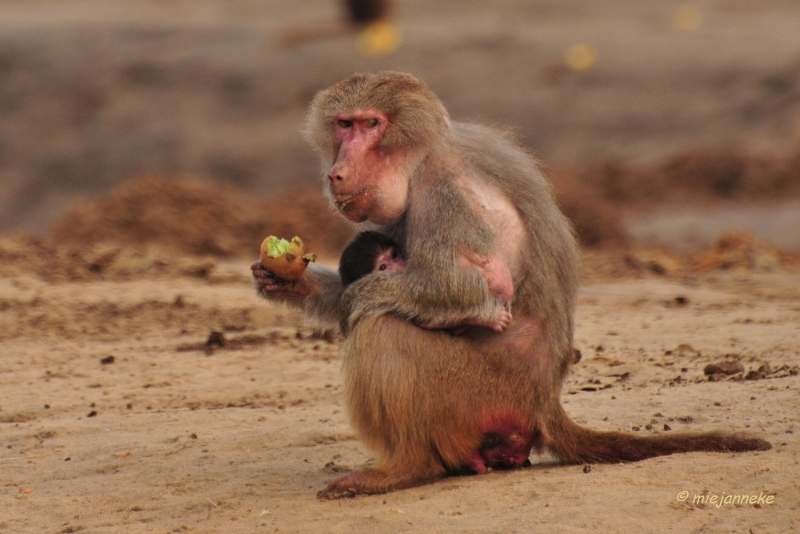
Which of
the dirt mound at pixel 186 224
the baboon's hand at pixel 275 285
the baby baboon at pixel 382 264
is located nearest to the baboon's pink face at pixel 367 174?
the baby baboon at pixel 382 264

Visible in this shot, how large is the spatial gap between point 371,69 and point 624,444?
49.6 feet

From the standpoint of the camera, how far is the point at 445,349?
488 cm

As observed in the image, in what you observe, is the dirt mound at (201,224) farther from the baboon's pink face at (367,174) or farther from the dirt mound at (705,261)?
the baboon's pink face at (367,174)

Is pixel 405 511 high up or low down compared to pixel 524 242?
down

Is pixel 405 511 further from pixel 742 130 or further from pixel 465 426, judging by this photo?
pixel 742 130

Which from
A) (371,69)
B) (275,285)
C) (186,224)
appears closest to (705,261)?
(186,224)

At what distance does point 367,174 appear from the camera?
4961mm

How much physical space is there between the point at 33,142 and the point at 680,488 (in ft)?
56.7

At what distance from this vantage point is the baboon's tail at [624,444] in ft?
16.1

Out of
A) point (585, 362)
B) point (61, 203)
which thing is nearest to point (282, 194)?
point (61, 203)

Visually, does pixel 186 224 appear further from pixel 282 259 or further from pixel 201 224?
pixel 282 259

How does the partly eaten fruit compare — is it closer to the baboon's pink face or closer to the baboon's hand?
the baboon's hand

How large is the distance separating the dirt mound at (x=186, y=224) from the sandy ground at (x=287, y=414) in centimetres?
281

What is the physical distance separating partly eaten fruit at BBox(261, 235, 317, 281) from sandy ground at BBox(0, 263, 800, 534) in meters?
0.94
